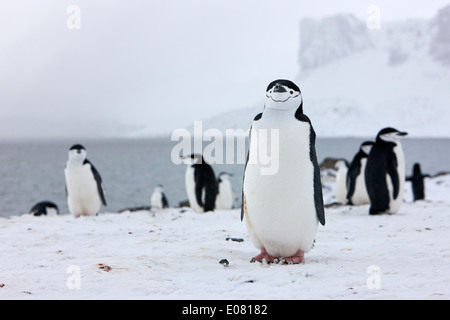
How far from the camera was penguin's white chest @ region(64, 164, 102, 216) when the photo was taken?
8188 mm

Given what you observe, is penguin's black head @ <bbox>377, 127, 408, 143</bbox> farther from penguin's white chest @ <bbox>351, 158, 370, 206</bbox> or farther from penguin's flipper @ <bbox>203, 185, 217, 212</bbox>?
penguin's flipper @ <bbox>203, 185, 217, 212</bbox>

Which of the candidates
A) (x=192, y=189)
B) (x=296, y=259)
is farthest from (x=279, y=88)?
(x=192, y=189)

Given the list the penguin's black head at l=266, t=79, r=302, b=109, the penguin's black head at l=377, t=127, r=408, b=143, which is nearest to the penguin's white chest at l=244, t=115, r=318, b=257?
the penguin's black head at l=266, t=79, r=302, b=109

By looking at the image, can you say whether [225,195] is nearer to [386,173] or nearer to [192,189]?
[192,189]

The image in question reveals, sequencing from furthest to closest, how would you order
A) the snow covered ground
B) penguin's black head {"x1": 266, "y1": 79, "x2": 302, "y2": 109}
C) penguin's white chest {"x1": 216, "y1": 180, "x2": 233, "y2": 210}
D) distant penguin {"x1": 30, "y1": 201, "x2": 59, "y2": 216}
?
penguin's white chest {"x1": 216, "y1": 180, "x2": 233, "y2": 210}, distant penguin {"x1": 30, "y1": 201, "x2": 59, "y2": 216}, penguin's black head {"x1": 266, "y1": 79, "x2": 302, "y2": 109}, the snow covered ground

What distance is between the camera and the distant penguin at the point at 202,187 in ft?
31.6

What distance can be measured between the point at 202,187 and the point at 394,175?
3.69 m

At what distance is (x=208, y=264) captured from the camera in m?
3.70

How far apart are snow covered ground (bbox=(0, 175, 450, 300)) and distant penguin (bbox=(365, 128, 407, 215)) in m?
1.48

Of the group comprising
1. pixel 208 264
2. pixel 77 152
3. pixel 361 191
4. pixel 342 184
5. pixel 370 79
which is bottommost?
pixel 208 264

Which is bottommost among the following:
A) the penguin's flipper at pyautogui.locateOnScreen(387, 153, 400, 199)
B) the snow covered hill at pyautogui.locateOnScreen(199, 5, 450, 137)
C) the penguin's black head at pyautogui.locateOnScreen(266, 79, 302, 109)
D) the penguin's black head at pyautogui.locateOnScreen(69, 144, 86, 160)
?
the penguin's flipper at pyautogui.locateOnScreen(387, 153, 400, 199)
